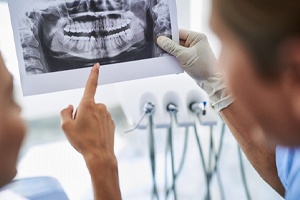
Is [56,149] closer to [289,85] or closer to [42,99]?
[42,99]

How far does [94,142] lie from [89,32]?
26 centimetres

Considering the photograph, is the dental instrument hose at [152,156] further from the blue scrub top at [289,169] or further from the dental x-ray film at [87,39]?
the blue scrub top at [289,169]

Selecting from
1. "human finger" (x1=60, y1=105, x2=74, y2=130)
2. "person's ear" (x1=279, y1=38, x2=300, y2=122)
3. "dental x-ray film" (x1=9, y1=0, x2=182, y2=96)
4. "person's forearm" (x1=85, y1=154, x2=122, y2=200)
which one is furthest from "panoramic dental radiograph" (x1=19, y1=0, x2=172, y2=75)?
"person's ear" (x1=279, y1=38, x2=300, y2=122)

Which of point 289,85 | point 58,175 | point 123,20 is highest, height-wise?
point 123,20

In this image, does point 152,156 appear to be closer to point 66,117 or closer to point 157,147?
point 157,147

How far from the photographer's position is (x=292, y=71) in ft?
2.53

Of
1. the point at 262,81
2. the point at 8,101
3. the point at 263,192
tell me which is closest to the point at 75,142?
the point at 8,101

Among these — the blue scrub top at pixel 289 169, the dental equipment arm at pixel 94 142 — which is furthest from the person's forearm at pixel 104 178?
the blue scrub top at pixel 289 169

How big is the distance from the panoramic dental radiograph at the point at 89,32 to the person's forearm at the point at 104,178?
24 cm

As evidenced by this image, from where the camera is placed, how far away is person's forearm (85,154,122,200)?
0.97m

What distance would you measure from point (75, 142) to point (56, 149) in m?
0.25

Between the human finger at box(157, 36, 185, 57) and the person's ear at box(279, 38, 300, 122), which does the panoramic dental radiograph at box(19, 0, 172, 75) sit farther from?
the person's ear at box(279, 38, 300, 122)

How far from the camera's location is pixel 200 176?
135 centimetres

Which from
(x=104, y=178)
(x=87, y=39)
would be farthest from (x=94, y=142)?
(x=87, y=39)
